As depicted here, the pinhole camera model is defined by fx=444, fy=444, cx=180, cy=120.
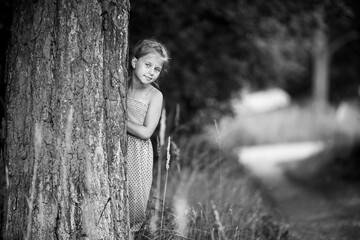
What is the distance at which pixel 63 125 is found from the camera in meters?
2.44

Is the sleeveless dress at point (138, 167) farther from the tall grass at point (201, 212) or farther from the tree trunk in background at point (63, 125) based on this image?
the tree trunk in background at point (63, 125)

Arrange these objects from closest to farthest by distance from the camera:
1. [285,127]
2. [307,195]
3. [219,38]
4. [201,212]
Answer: [201,212] → [307,195] → [219,38] → [285,127]

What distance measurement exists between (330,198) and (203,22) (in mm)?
3233

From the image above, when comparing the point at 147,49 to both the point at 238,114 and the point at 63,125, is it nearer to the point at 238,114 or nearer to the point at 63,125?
the point at 63,125

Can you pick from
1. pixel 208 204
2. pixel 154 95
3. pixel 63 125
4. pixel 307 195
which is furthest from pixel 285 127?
pixel 63 125

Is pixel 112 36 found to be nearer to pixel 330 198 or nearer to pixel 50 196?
pixel 50 196

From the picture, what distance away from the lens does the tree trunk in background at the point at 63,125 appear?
2.43 metres

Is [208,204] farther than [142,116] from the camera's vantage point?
Yes

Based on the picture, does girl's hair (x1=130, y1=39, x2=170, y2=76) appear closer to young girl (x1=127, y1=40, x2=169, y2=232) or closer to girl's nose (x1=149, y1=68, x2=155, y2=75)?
young girl (x1=127, y1=40, x2=169, y2=232)

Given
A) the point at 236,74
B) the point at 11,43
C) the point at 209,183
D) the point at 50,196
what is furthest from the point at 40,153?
the point at 236,74

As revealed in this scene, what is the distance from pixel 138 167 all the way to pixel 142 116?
0.35 m

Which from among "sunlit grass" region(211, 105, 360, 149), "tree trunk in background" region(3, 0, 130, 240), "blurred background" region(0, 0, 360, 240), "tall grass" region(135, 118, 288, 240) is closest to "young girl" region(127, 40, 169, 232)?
"tall grass" region(135, 118, 288, 240)

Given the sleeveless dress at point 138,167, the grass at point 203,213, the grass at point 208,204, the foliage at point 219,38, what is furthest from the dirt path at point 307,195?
the sleeveless dress at point 138,167

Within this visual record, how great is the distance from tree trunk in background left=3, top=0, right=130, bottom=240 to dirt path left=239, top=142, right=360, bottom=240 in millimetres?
2424
